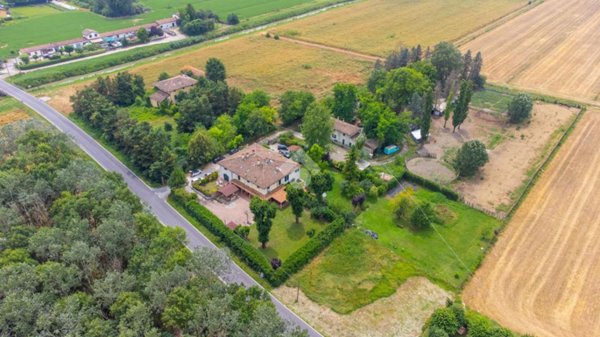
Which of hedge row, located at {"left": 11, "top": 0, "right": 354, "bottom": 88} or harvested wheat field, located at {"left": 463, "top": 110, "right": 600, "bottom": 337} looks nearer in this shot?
harvested wheat field, located at {"left": 463, "top": 110, "right": 600, "bottom": 337}

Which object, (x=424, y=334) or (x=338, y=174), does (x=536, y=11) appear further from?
(x=424, y=334)

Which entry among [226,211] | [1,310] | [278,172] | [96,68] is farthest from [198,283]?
[96,68]

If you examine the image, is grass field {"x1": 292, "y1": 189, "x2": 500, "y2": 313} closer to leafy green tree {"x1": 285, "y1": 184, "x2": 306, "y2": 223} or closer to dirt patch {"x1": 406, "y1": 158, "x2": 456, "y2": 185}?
leafy green tree {"x1": 285, "y1": 184, "x2": 306, "y2": 223}

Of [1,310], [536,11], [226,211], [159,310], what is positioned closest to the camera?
[1,310]

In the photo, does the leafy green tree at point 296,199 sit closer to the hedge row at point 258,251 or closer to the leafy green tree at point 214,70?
the hedge row at point 258,251

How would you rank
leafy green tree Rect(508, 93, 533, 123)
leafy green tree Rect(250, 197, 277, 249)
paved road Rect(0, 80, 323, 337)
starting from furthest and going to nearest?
leafy green tree Rect(508, 93, 533, 123), leafy green tree Rect(250, 197, 277, 249), paved road Rect(0, 80, 323, 337)

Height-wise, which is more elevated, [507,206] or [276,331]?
[276,331]

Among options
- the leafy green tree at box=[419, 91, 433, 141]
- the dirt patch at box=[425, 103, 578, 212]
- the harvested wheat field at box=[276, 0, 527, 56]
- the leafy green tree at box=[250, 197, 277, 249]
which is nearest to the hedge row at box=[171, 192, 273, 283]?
the leafy green tree at box=[250, 197, 277, 249]
